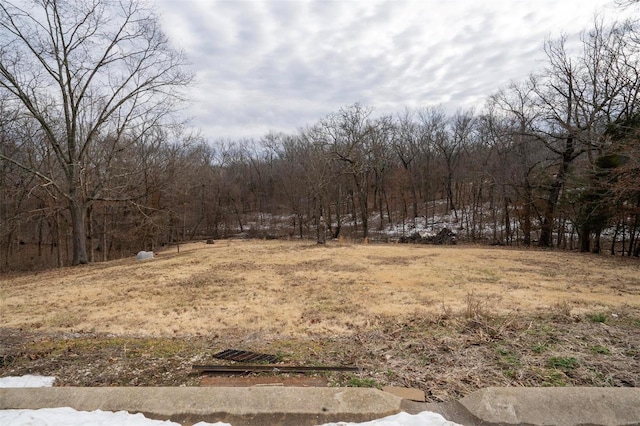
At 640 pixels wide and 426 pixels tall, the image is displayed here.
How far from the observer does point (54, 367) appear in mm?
4258

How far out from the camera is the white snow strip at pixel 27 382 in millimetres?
3707

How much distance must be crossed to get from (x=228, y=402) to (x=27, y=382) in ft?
7.62

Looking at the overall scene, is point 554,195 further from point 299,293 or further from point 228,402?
point 228,402

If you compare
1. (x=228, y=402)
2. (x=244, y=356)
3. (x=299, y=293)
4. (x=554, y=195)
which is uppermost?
(x=554, y=195)

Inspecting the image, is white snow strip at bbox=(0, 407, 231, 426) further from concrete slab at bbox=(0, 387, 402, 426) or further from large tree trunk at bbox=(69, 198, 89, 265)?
large tree trunk at bbox=(69, 198, 89, 265)

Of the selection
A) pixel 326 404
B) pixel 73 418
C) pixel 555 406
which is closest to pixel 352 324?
pixel 326 404

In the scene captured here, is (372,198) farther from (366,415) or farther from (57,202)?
(366,415)

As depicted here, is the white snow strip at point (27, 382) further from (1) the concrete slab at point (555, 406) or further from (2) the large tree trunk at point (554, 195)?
(2) the large tree trunk at point (554, 195)

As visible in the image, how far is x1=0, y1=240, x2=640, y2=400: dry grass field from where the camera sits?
3.90 meters

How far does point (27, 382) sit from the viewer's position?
12.4 ft

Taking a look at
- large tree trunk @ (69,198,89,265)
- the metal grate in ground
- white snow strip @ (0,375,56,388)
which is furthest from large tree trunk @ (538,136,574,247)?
large tree trunk @ (69,198,89,265)

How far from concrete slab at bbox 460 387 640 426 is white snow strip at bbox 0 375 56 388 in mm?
4099

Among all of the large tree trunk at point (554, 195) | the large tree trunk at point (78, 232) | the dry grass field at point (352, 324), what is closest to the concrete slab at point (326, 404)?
the dry grass field at point (352, 324)

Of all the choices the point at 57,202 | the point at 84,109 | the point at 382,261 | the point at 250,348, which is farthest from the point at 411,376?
the point at 57,202
